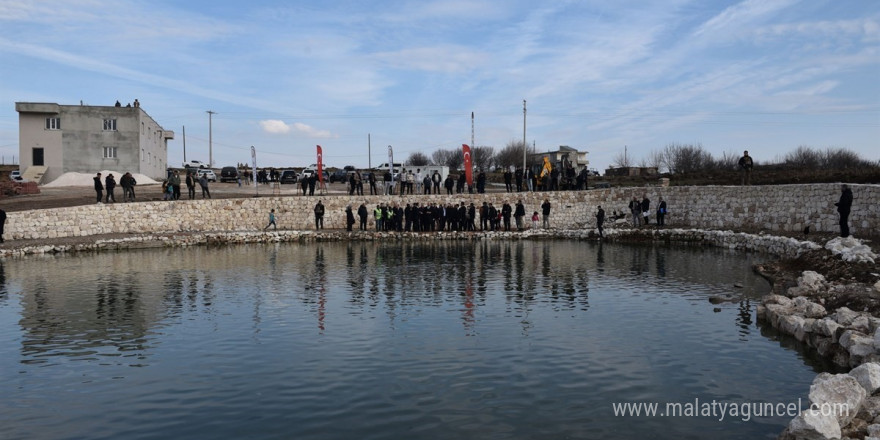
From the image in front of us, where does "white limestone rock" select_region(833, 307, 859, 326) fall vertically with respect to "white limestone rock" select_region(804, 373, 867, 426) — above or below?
above

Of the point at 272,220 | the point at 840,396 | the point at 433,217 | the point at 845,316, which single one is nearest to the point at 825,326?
the point at 845,316

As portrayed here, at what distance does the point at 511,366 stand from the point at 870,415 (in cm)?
494

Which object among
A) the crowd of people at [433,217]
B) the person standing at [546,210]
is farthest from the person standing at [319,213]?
the person standing at [546,210]

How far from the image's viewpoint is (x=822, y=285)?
1606cm

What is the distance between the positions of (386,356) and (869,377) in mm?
7118

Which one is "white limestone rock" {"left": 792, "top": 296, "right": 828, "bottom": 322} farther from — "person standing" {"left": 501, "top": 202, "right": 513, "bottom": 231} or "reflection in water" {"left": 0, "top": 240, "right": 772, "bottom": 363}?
"person standing" {"left": 501, "top": 202, "right": 513, "bottom": 231}

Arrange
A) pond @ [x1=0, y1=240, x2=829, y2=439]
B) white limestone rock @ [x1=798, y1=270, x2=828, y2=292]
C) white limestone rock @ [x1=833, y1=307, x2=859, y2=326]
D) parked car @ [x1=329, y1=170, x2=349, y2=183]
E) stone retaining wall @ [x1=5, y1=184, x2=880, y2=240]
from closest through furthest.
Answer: pond @ [x1=0, y1=240, x2=829, y2=439] → white limestone rock @ [x1=833, y1=307, x2=859, y2=326] → white limestone rock @ [x1=798, y1=270, x2=828, y2=292] → stone retaining wall @ [x1=5, y1=184, x2=880, y2=240] → parked car @ [x1=329, y1=170, x2=349, y2=183]

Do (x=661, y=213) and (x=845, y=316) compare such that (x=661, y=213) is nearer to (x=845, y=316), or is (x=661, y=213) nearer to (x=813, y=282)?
(x=813, y=282)

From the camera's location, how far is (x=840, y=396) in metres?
8.05

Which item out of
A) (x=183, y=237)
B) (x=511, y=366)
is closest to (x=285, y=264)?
(x=183, y=237)

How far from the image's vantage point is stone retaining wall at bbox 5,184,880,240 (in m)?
27.2

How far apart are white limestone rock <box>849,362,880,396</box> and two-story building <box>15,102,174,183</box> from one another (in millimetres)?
51704

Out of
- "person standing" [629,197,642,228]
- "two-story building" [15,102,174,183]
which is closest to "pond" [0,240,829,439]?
"person standing" [629,197,642,228]

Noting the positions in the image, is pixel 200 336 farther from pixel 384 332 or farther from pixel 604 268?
pixel 604 268
